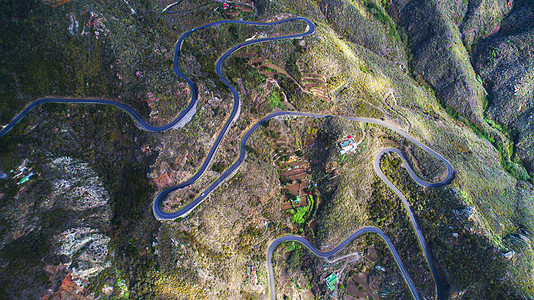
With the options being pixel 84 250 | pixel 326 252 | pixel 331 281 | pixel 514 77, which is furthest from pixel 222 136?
pixel 514 77

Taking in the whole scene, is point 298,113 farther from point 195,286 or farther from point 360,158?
point 195,286

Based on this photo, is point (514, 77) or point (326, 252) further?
point (514, 77)

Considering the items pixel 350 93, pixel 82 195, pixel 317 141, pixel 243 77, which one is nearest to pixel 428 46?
pixel 350 93

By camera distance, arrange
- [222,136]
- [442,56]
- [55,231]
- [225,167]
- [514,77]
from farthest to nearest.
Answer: [442,56], [514,77], [222,136], [225,167], [55,231]

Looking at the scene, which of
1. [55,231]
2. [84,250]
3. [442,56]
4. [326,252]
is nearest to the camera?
[55,231]

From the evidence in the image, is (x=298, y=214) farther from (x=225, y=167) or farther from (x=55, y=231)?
(x=55, y=231)

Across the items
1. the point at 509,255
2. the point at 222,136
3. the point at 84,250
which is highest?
the point at 222,136

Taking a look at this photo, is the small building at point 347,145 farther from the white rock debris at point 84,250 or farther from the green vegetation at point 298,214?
the white rock debris at point 84,250
